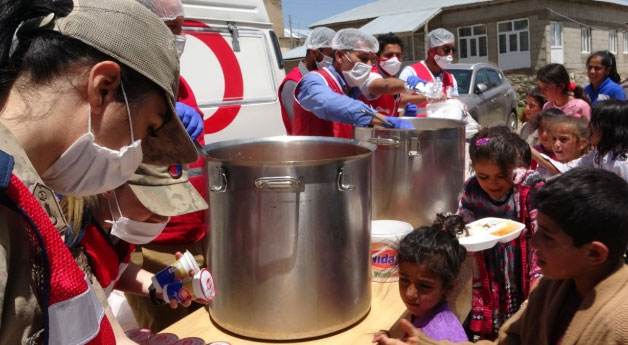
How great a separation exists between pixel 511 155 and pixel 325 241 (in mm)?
1041

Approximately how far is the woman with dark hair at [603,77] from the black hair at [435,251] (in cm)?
371

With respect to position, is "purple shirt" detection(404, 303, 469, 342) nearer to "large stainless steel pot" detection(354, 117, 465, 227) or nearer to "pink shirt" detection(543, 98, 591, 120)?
"large stainless steel pot" detection(354, 117, 465, 227)

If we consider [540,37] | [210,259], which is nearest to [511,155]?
[210,259]

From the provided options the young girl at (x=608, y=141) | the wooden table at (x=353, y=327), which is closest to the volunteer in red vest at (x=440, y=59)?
Answer: the young girl at (x=608, y=141)

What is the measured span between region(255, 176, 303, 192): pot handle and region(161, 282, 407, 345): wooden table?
0.45 m

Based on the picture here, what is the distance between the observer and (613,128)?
9.11 ft

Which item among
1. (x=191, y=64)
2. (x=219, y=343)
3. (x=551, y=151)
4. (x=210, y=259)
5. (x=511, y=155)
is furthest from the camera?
(x=191, y=64)

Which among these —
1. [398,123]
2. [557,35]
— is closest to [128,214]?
[398,123]

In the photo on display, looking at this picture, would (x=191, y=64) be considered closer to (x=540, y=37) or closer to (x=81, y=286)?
(x=81, y=286)

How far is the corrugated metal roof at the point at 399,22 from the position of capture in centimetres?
2016

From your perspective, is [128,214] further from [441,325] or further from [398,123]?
[398,123]

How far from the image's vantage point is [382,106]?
10.8 ft

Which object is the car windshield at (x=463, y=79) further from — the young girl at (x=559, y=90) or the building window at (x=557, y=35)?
the building window at (x=557, y=35)

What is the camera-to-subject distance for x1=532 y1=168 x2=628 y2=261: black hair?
131 centimetres
